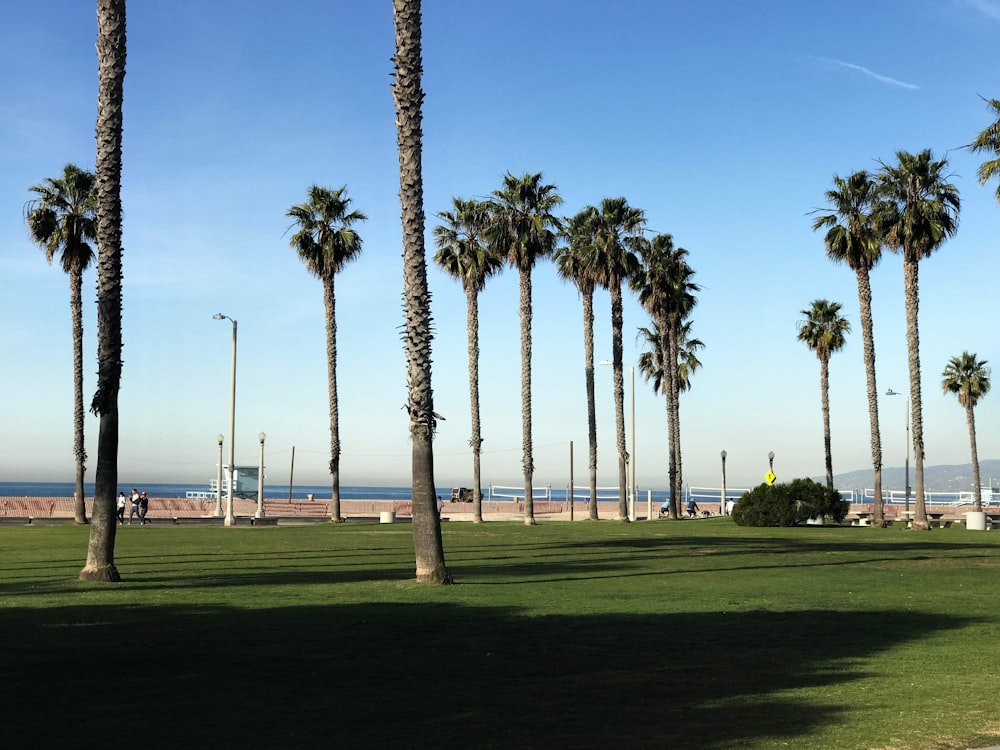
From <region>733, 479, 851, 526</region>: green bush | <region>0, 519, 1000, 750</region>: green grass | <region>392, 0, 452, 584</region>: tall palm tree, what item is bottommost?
<region>0, 519, 1000, 750</region>: green grass

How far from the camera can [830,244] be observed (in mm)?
54562

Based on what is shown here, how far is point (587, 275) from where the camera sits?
59375 mm

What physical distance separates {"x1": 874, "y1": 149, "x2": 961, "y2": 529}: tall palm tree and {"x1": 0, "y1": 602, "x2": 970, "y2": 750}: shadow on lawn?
3626 centimetres

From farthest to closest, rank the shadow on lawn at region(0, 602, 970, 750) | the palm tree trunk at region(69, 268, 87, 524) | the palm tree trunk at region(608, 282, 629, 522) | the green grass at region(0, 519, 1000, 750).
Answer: the palm tree trunk at region(608, 282, 629, 522)
the palm tree trunk at region(69, 268, 87, 524)
the green grass at region(0, 519, 1000, 750)
the shadow on lawn at region(0, 602, 970, 750)

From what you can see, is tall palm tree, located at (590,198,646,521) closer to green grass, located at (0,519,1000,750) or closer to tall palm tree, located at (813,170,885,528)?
tall palm tree, located at (813,170,885,528)

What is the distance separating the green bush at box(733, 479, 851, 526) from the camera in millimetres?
51312

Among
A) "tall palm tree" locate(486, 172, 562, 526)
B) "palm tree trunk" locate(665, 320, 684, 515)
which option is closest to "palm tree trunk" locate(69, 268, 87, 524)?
"tall palm tree" locate(486, 172, 562, 526)

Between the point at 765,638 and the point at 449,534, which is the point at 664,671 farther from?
the point at 449,534

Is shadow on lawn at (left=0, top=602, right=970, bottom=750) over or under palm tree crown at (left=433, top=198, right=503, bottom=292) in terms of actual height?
under

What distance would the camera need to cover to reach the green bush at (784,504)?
51.3 meters

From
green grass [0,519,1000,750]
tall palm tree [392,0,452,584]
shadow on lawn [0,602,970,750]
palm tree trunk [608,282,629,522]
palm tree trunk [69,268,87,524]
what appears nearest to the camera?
shadow on lawn [0,602,970,750]

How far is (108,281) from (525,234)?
34961 millimetres

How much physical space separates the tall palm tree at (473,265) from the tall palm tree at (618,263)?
6.63m

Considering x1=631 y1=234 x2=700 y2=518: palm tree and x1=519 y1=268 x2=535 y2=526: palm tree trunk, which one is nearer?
x1=519 y1=268 x2=535 y2=526: palm tree trunk
